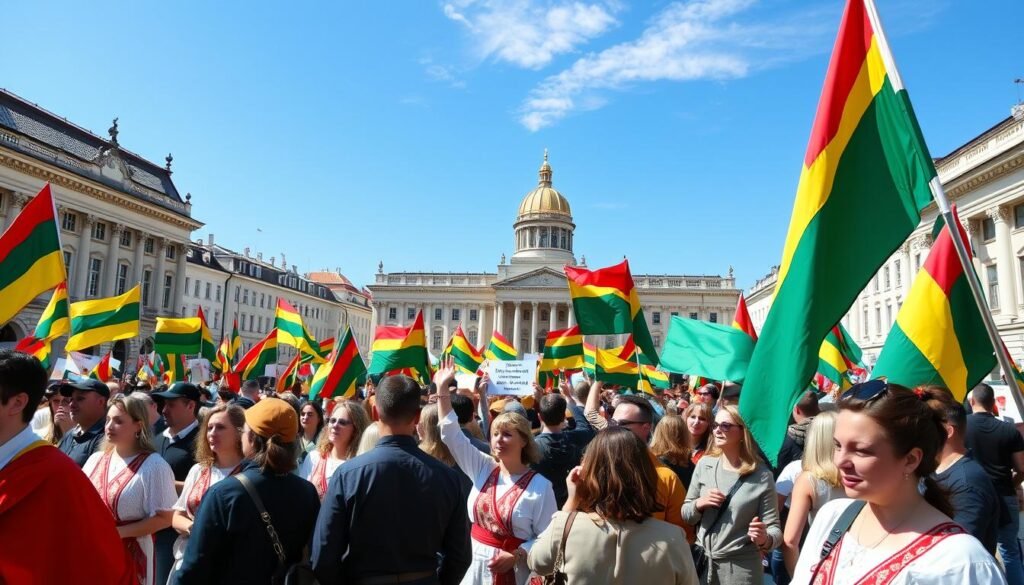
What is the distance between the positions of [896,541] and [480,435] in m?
5.13

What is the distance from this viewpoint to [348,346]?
12.3 meters

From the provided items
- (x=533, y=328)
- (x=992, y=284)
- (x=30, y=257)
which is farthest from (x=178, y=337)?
(x=533, y=328)

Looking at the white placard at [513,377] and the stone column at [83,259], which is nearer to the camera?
the white placard at [513,377]

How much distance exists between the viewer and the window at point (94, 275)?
135ft

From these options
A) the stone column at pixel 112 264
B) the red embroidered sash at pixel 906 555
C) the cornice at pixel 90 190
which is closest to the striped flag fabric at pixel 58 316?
the red embroidered sash at pixel 906 555

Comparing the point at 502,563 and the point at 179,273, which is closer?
the point at 502,563

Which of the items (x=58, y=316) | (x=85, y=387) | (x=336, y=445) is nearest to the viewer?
(x=336, y=445)

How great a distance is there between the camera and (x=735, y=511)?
414 centimetres

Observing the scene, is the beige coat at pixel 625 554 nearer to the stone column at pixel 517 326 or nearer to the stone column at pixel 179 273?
the stone column at pixel 179 273

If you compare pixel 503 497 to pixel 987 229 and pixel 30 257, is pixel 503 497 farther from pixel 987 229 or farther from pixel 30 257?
pixel 987 229

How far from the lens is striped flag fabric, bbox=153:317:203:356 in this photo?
1661cm

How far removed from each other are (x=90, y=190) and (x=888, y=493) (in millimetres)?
46070

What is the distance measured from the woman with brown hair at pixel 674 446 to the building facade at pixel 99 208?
35.7 m

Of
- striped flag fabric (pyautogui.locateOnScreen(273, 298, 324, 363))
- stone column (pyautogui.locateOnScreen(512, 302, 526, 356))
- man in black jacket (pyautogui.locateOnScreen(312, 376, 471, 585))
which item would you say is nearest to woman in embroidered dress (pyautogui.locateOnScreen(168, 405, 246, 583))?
man in black jacket (pyautogui.locateOnScreen(312, 376, 471, 585))
